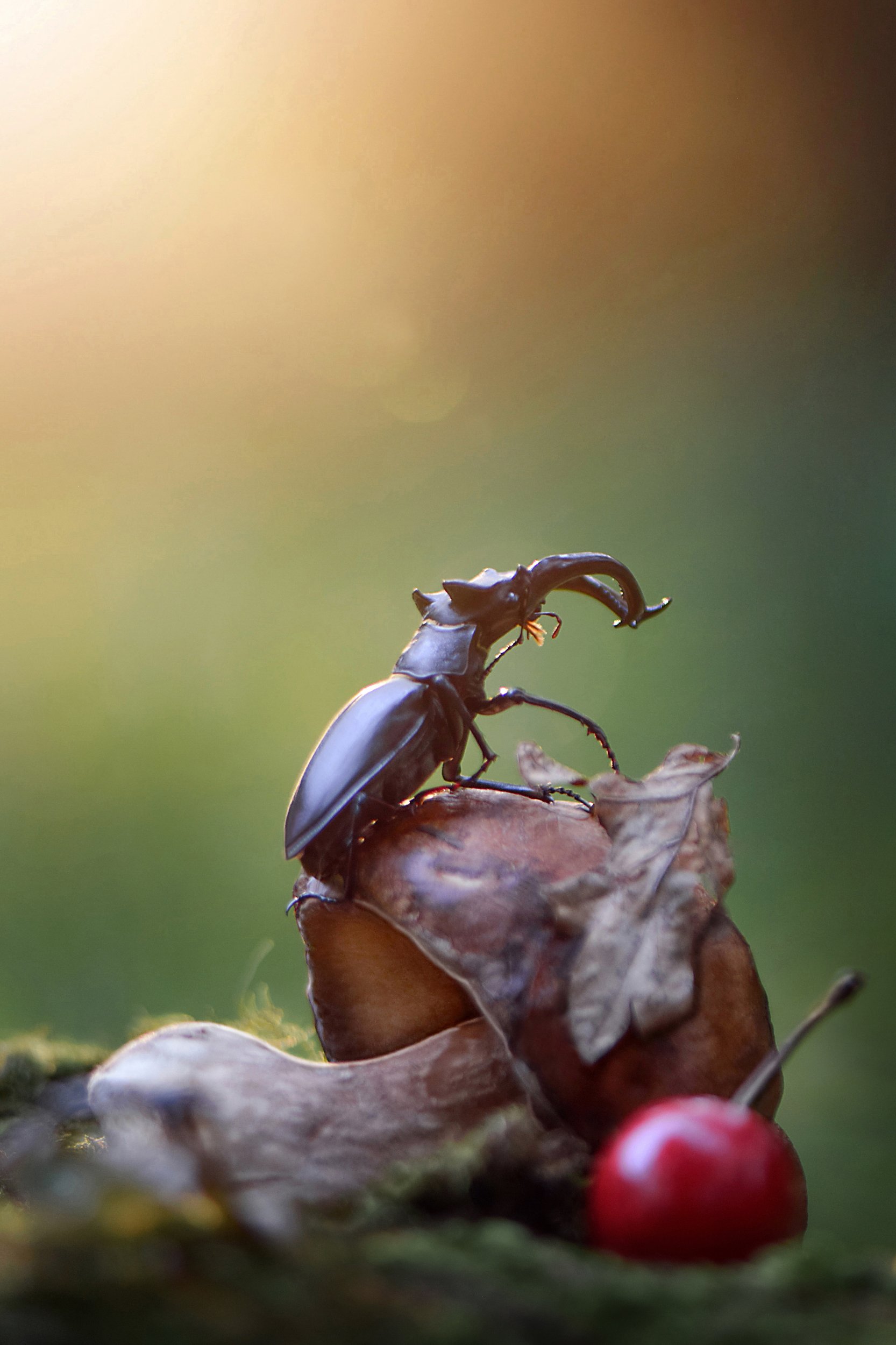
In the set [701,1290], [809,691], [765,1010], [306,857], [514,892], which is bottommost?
[701,1290]

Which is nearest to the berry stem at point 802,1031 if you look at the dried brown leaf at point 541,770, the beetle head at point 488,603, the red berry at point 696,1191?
the red berry at point 696,1191

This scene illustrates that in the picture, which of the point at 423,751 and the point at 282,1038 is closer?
the point at 423,751

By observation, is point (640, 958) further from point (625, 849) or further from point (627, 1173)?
point (627, 1173)

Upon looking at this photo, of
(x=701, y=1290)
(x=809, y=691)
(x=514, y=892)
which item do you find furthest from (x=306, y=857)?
(x=809, y=691)

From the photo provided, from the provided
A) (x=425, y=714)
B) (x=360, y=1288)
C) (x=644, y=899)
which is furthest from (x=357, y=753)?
(x=360, y=1288)

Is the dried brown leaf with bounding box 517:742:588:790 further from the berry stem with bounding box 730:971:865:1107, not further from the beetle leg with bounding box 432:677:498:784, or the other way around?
the berry stem with bounding box 730:971:865:1107

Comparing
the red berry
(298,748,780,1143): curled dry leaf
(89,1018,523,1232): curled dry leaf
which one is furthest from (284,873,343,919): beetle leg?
A: the red berry

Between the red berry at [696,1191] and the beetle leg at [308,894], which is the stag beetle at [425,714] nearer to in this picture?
the beetle leg at [308,894]
